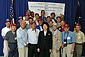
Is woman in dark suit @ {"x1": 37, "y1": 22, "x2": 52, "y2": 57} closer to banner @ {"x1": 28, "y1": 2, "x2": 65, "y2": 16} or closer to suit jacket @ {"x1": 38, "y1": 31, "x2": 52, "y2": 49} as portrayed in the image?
suit jacket @ {"x1": 38, "y1": 31, "x2": 52, "y2": 49}

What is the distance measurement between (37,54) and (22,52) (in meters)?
0.54

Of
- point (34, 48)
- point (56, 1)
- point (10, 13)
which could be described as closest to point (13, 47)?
point (34, 48)

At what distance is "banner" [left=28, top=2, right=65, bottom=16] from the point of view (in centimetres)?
552

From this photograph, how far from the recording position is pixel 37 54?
3445 millimetres

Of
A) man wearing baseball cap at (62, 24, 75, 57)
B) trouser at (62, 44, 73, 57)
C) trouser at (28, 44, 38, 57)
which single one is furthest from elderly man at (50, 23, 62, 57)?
trouser at (28, 44, 38, 57)

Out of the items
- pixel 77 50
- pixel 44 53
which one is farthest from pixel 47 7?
pixel 44 53

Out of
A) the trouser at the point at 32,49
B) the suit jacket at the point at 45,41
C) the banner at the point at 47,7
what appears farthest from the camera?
the banner at the point at 47,7

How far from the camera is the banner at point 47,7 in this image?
18.1 feet

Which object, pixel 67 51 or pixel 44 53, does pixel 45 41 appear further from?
pixel 67 51

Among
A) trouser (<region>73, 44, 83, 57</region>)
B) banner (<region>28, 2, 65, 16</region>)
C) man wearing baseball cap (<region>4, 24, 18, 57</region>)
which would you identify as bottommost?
trouser (<region>73, 44, 83, 57</region>)

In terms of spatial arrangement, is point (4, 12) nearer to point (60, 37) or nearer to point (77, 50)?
→ point (60, 37)

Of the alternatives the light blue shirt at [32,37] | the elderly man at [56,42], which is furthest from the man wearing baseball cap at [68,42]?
the light blue shirt at [32,37]

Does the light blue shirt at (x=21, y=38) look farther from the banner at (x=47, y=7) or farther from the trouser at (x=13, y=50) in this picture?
the banner at (x=47, y=7)

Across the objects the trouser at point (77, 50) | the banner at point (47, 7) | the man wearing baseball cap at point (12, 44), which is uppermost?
the banner at point (47, 7)
